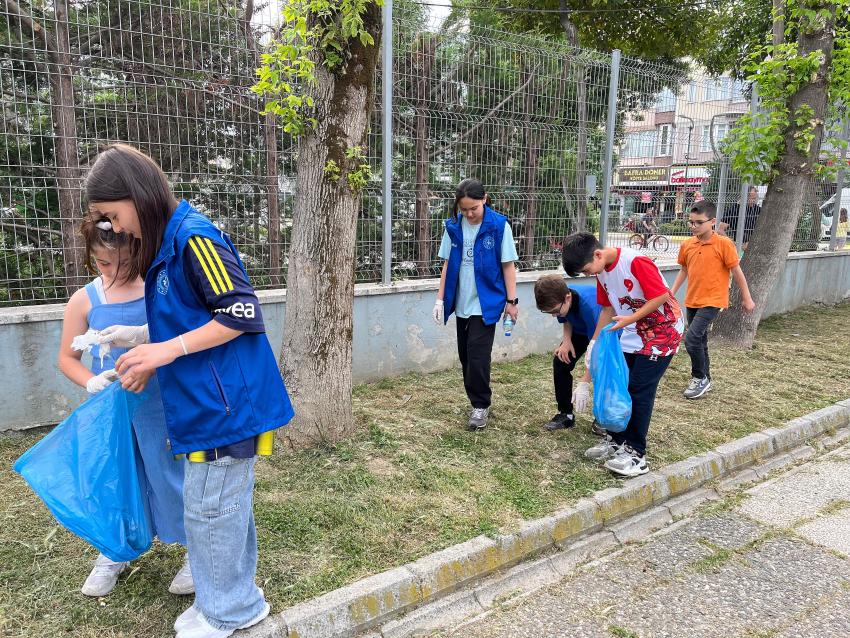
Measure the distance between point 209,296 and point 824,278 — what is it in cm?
1154

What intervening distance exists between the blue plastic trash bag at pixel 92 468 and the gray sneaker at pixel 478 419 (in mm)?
2648

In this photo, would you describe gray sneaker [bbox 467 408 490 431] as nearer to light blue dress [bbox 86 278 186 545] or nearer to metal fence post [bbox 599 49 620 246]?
light blue dress [bbox 86 278 186 545]

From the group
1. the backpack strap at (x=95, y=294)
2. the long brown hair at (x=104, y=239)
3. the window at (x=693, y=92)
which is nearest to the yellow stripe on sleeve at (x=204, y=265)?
the long brown hair at (x=104, y=239)

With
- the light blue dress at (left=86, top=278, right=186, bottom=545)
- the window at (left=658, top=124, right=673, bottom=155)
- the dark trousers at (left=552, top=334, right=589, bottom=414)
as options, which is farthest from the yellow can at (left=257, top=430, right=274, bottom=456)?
the window at (left=658, top=124, right=673, bottom=155)

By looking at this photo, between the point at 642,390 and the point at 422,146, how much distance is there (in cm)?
327

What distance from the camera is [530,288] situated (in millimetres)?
6617

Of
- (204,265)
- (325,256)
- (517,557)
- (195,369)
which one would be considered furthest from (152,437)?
(517,557)

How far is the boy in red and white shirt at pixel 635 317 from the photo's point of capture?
143 inches

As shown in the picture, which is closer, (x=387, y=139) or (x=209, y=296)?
(x=209, y=296)

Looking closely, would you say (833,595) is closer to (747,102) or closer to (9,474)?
(9,474)

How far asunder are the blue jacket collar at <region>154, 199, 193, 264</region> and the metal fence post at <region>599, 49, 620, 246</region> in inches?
239

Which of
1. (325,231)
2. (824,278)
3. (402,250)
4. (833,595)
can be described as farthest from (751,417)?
(824,278)

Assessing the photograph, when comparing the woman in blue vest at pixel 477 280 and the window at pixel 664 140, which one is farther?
the window at pixel 664 140

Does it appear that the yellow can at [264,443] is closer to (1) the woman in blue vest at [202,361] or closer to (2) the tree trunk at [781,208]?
(1) the woman in blue vest at [202,361]
